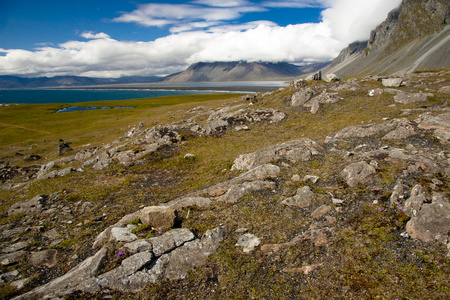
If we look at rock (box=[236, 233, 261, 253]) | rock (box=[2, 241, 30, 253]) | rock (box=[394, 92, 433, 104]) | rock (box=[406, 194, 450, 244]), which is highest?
rock (box=[394, 92, 433, 104])

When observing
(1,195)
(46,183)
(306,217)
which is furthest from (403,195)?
(1,195)

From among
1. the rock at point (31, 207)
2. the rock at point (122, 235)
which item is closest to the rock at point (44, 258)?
the rock at point (122, 235)

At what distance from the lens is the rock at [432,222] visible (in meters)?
9.66

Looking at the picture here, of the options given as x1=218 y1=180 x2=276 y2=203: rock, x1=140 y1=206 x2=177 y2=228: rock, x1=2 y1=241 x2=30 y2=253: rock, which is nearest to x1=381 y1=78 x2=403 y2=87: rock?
x1=218 y1=180 x2=276 y2=203: rock

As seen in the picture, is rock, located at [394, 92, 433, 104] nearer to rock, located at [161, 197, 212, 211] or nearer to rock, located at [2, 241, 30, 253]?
rock, located at [161, 197, 212, 211]

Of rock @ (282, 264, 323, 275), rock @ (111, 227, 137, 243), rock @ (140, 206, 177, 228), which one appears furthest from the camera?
rock @ (140, 206, 177, 228)

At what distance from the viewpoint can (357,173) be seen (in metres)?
15.3

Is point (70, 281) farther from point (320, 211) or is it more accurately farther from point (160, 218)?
point (320, 211)

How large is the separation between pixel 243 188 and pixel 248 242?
16.7 ft

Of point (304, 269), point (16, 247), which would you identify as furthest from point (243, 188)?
point (16, 247)

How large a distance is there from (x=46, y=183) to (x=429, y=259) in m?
33.7

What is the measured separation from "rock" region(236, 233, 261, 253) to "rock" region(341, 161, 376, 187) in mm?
8065

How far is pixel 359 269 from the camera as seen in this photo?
9.16 m

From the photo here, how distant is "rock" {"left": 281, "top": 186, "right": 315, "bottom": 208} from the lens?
13.8m
